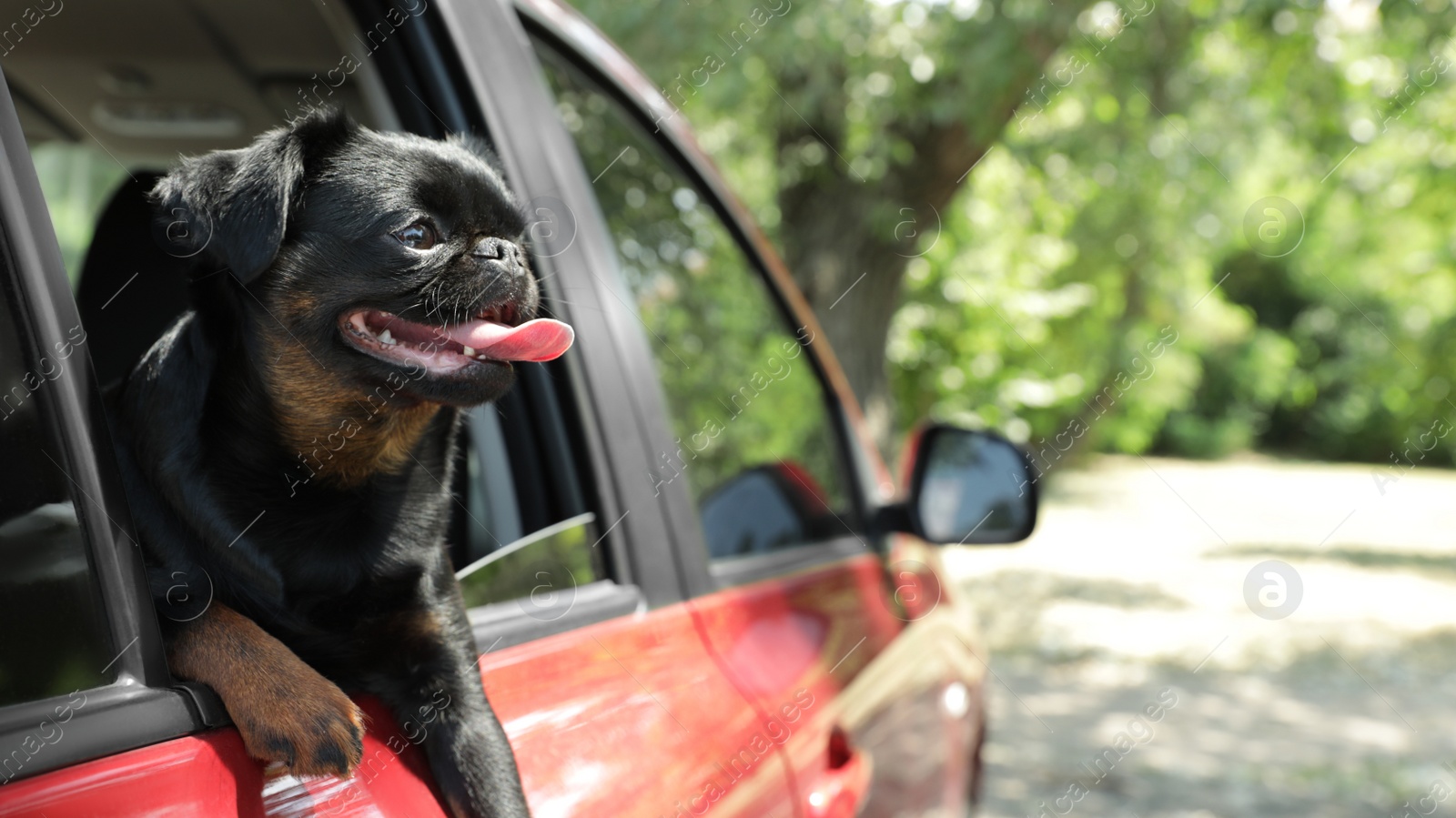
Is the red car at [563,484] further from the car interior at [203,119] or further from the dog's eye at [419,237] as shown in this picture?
the dog's eye at [419,237]

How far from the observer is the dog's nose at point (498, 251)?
139cm

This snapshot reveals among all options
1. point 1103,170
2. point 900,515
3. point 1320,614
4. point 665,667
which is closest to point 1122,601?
point 1320,614

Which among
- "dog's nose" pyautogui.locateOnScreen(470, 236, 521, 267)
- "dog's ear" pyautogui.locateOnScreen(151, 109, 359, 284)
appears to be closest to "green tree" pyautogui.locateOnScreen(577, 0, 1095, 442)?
"dog's nose" pyautogui.locateOnScreen(470, 236, 521, 267)

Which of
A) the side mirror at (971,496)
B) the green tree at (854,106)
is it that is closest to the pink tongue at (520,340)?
the side mirror at (971,496)

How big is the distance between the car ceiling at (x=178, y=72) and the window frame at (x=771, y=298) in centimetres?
42

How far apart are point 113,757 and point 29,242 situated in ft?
1.61

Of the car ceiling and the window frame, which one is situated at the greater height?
the car ceiling

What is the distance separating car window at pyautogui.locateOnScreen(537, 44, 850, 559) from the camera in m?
2.55

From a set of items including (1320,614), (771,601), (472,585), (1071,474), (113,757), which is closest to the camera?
(113,757)

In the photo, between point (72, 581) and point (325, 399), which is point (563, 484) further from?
point (72, 581)

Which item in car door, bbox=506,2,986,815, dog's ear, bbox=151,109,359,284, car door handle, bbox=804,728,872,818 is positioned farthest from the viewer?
car door, bbox=506,2,986,815

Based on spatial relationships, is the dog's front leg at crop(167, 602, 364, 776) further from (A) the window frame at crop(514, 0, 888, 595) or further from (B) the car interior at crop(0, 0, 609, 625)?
(A) the window frame at crop(514, 0, 888, 595)

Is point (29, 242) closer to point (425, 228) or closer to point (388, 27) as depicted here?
point (425, 228)

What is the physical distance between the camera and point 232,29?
2.53 metres
